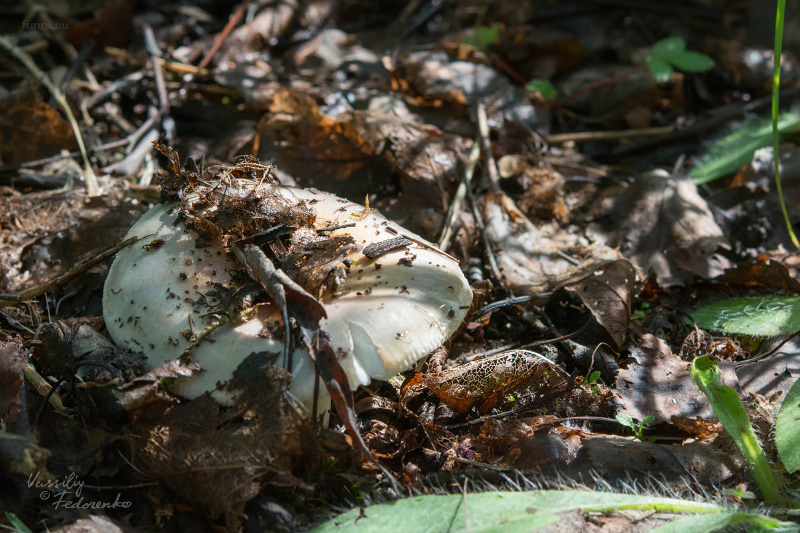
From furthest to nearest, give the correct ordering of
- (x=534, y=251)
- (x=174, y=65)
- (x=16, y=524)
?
(x=174, y=65) → (x=534, y=251) → (x=16, y=524)

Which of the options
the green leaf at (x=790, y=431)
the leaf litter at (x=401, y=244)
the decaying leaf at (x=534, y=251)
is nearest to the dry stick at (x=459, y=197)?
the leaf litter at (x=401, y=244)

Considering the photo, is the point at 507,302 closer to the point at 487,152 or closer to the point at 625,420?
the point at 625,420

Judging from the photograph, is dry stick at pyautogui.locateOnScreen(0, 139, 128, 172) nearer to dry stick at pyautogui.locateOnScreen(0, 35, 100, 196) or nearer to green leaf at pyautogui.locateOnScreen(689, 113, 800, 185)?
dry stick at pyautogui.locateOnScreen(0, 35, 100, 196)

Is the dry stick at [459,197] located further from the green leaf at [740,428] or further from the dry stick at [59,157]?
the dry stick at [59,157]

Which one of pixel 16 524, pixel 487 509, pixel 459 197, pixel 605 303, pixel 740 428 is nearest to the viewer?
pixel 16 524

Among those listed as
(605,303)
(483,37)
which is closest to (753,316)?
(605,303)

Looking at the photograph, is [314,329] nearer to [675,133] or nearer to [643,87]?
[675,133]
